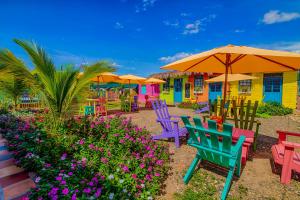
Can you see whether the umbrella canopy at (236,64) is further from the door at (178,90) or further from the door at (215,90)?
the door at (178,90)

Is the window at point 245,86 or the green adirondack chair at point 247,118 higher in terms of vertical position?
the window at point 245,86

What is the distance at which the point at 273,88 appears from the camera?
1039cm

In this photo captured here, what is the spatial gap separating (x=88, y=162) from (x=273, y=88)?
12296 mm

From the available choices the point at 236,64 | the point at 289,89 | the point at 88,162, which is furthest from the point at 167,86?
the point at 88,162

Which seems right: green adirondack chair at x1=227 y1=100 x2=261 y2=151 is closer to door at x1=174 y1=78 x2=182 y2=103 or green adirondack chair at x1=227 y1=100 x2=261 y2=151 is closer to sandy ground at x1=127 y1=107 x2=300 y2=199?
sandy ground at x1=127 y1=107 x2=300 y2=199

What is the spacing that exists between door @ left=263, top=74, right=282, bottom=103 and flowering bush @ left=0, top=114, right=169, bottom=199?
10628 mm

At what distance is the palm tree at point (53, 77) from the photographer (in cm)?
287

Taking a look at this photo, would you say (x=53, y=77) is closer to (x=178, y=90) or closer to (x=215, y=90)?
(x=215, y=90)

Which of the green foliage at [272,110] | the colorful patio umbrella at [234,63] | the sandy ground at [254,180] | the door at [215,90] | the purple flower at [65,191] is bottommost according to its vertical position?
the sandy ground at [254,180]

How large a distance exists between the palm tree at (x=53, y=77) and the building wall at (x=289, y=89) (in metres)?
11.4

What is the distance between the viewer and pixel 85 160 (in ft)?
7.54

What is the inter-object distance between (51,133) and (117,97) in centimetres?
1495

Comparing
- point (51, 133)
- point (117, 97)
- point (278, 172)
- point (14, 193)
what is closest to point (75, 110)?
point (51, 133)

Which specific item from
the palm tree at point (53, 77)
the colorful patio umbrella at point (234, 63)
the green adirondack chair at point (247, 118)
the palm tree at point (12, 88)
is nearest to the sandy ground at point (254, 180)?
the green adirondack chair at point (247, 118)
